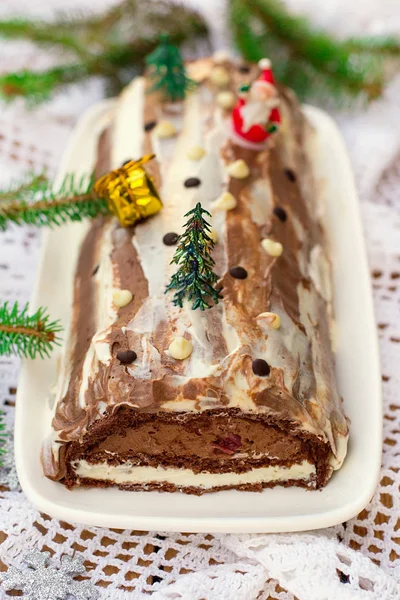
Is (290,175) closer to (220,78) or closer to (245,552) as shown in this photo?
(220,78)

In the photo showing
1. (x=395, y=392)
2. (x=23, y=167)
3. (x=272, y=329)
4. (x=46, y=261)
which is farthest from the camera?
(x=23, y=167)

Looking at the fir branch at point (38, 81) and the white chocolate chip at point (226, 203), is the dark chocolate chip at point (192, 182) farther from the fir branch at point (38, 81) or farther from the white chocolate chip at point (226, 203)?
the fir branch at point (38, 81)

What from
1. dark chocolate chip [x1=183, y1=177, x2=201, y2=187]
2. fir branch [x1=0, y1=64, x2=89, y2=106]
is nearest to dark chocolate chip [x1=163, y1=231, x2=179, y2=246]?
dark chocolate chip [x1=183, y1=177, x2=201, y2=187]

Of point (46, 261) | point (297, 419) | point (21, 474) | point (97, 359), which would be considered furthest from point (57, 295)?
point (297, 419)

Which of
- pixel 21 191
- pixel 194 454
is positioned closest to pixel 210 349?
pixel 194 454


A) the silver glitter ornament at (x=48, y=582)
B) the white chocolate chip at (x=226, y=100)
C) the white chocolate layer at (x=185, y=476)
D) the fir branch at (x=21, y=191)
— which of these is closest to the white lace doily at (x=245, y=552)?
the silver glitter ornament at (x=48, y=582)

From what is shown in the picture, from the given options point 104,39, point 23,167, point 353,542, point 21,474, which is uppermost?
point 104,39

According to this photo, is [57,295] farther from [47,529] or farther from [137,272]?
[47,529]

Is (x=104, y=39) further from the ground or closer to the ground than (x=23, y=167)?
further from the ground
